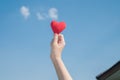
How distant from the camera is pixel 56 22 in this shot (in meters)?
2.36

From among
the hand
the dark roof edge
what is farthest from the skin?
the dark roof edge

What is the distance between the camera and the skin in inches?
81.9

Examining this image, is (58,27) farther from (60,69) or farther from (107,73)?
(107,73)

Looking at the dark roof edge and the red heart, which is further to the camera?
the dark roof edge

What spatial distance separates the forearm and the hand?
0.13 ft

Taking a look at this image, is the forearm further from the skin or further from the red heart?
the red heart

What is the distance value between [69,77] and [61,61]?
0.48 ft

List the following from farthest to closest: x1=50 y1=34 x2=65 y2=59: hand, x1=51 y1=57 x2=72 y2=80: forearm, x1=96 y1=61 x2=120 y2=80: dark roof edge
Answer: x1=96 y1=61 x2=120 y2=80: dark roof edge < x1=50 y1=34 x2=65 y2=59: hand < x1=51 y1=57 x2=72 y2=80: forearm

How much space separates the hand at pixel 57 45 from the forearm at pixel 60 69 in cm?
4

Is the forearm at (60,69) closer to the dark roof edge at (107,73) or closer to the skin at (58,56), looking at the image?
the skin at (58,56)

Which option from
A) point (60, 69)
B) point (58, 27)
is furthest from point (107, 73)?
point (60, 69)

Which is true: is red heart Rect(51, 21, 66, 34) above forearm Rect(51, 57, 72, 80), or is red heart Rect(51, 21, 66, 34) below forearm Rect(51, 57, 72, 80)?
above

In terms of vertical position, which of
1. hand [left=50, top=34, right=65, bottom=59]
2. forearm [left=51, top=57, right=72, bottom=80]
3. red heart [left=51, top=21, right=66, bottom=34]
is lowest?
forearm [left=51, top=57, right=72, bottom=80]

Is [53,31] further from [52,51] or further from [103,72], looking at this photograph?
[103,72]
